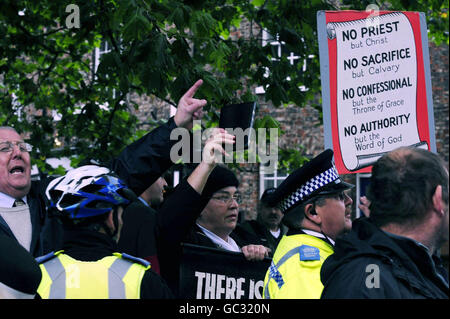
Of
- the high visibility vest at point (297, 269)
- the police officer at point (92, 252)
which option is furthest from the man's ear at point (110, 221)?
the high visibility vest at point (297, 269)

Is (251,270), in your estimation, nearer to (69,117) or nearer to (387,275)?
(387,275)

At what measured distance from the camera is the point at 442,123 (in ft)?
45.5

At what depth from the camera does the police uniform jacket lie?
249 cm

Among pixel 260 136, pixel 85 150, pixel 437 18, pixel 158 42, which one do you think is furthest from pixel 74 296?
pixel 437 18

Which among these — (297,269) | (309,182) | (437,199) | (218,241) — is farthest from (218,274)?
(437,199)

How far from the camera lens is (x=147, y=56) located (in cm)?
482

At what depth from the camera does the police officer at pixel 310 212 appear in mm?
3055

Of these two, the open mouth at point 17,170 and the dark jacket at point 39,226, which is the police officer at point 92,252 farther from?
the open mouth at point 17,170

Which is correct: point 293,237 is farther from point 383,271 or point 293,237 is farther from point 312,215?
point 383,271

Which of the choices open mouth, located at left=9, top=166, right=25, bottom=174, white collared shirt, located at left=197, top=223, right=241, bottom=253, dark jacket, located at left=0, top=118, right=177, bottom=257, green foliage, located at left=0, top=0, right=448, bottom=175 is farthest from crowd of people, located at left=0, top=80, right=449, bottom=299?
green foliage, located at left=0, top=0, right=448, bottom=175

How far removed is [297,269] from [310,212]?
1.48 feet

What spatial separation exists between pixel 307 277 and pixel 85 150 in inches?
263

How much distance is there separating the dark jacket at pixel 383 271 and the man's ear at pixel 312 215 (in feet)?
2.64

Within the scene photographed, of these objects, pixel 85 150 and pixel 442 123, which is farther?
pixel 442 123
